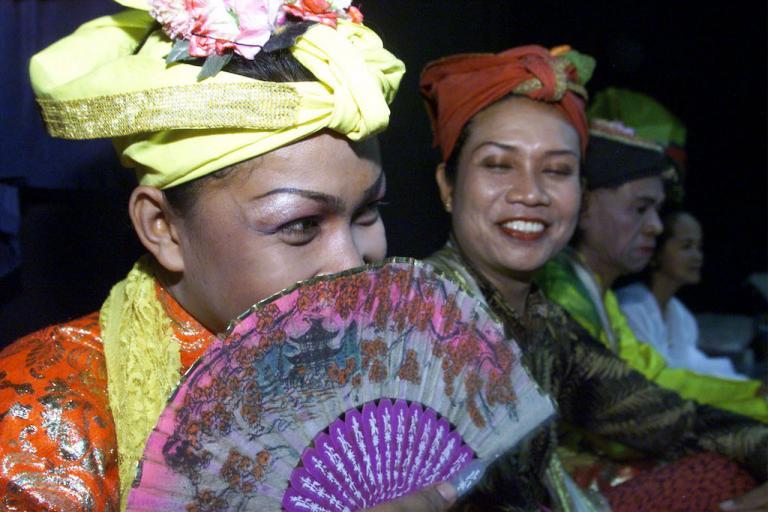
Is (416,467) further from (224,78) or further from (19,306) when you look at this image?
(19,306)

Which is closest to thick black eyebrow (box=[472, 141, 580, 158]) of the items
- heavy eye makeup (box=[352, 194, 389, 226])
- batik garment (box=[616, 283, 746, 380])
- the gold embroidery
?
heavy eye makeup (box=[352, 194, 389, 226])

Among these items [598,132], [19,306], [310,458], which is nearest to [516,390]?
[310,458]

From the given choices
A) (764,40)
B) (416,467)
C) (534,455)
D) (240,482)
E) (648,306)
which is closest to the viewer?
(240,482)

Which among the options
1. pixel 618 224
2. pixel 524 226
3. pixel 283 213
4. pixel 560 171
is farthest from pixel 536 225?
pixel 618 224

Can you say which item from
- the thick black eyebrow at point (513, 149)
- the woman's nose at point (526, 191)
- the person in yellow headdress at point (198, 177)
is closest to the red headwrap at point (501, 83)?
the thick black eyebrow at point (513, 149)

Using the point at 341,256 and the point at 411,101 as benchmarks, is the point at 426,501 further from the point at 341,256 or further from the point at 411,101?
the point at 411,101

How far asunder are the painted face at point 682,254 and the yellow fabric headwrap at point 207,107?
3.68 metres

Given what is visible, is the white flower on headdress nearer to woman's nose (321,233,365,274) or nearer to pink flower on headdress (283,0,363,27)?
pink flower on headdress (283,0,363,27)

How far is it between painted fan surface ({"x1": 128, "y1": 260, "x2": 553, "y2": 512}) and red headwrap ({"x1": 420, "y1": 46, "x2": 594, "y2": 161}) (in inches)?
44.1

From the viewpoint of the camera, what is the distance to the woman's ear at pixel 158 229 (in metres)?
1.68

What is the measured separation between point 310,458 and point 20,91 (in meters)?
1.47

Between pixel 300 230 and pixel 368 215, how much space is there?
184mm

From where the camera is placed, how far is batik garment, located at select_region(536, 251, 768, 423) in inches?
126

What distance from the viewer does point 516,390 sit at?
5.53 ft
